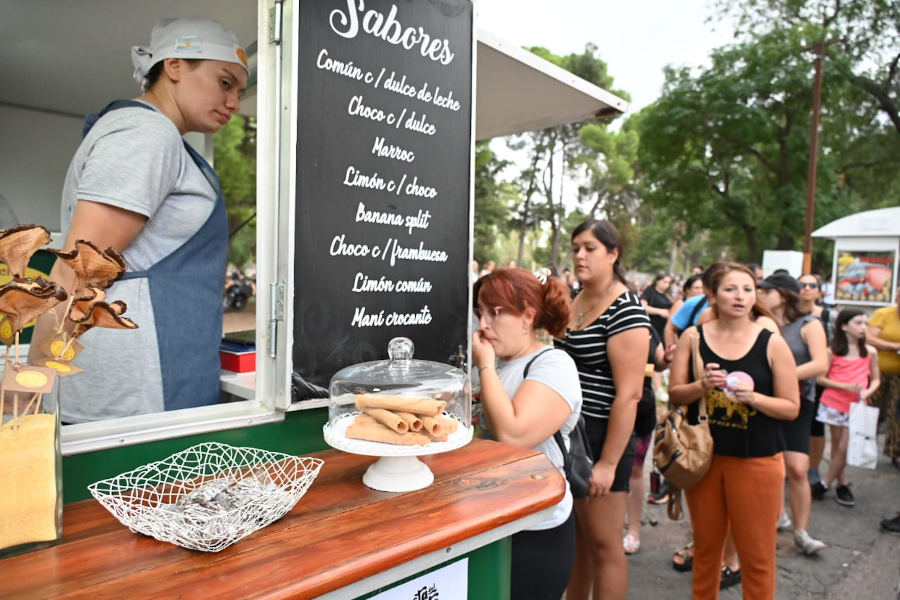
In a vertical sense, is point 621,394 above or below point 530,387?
below

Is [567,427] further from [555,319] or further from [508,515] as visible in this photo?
[508,515]

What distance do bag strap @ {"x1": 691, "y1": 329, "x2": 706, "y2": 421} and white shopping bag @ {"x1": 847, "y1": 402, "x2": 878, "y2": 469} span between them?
276 cm

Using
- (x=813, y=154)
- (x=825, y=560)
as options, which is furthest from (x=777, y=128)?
(x=825, y=560)

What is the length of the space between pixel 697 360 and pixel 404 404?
7.87 ft

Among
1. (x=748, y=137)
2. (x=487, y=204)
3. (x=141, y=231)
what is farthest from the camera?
(x=487, y=204)

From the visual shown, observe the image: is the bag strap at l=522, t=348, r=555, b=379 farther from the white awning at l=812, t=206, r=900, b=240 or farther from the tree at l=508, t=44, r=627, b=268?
the tree at l=508, t=44, r=627, b=268

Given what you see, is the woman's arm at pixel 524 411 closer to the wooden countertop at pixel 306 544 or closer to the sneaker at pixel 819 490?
the wooden countertop at pixel 306 544

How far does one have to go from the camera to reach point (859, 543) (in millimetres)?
4414

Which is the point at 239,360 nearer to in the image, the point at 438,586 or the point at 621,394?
the point at 438,586

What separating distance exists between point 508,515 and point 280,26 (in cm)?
139

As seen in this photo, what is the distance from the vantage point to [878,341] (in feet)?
18.5

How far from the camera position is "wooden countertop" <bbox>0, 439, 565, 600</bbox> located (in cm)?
95

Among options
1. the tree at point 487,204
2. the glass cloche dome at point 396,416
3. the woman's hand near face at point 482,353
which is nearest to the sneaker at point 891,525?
the woman's hand near face at point 482,353

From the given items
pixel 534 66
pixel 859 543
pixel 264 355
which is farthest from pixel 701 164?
pixel 264 355
